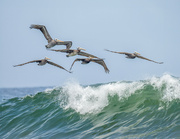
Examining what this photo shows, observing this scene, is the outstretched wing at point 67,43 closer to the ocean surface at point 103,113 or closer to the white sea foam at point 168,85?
the ocean surface at point 103,113

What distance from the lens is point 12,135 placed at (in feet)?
52.9

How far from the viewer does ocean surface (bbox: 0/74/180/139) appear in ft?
43.4

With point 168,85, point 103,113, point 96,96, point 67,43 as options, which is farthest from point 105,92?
point 67,43

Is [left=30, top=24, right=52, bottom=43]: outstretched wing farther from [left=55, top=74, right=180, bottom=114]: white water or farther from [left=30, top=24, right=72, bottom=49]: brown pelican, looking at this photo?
[left=55, top=74, right=180, bottom=114]: white water

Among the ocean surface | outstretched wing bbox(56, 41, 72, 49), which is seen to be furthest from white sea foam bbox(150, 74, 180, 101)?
outstretched wing bbox(56, 41, 72, 49)

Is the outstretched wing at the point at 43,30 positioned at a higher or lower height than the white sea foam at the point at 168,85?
higher

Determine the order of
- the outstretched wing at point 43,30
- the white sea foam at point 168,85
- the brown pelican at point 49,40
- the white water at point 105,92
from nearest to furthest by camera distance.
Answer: the white sea foam at point 168,85 < the white water at point 105,92 < the outstretched wing at point 43,30 < the brown pelican at point 49,40

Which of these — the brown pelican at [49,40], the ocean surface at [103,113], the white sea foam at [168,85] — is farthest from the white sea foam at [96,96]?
the brown pelican at [49,40]

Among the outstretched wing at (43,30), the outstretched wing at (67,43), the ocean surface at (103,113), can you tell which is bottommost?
the ocean surface at (103,113)

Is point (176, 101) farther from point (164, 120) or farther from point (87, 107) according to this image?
point (87, 107)

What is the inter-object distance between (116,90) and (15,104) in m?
7.32

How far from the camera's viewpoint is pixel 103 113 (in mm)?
15984

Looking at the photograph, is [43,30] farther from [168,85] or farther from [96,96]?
[168,85]

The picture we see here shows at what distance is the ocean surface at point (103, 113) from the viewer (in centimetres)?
1323
